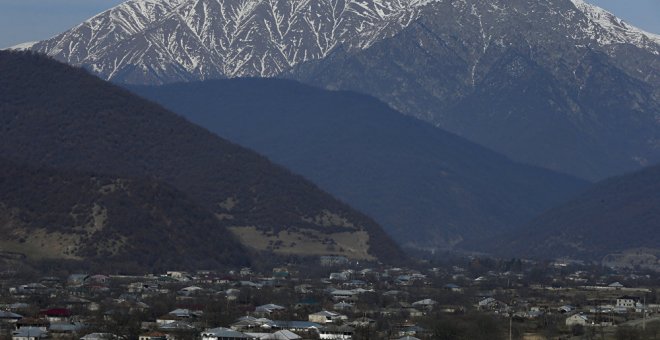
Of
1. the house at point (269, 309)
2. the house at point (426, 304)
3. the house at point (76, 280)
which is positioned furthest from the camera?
the house at point (76, 280)

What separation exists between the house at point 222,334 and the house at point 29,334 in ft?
31.8

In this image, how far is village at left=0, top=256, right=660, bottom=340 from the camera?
416 ft

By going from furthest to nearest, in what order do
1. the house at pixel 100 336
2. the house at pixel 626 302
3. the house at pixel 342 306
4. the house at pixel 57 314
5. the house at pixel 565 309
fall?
the house at pixel 626 302, the house at pixel 565 309, the house at pixel 342 306, the house at pixel 57 314, the house at pixel 100 336

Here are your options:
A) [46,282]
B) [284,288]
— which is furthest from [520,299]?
[46,282]

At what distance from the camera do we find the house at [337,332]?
412 feet

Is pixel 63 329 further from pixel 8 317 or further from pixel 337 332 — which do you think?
pixel 337 332

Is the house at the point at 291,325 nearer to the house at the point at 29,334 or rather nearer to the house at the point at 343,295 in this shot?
the house at the point at 29,334

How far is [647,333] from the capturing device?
129125mm

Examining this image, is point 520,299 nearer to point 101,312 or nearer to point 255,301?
point 255,301

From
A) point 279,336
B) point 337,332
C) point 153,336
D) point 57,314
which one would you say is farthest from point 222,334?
point 57,314

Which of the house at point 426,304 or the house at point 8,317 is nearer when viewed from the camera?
the house at point 8,317

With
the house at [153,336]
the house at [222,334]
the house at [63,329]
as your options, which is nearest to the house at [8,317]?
the house at [63,329]

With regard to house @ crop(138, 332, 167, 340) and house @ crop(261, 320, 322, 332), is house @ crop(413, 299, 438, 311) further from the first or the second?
house @ crop(138, 332, 167, 340)

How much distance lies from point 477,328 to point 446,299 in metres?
45.1
